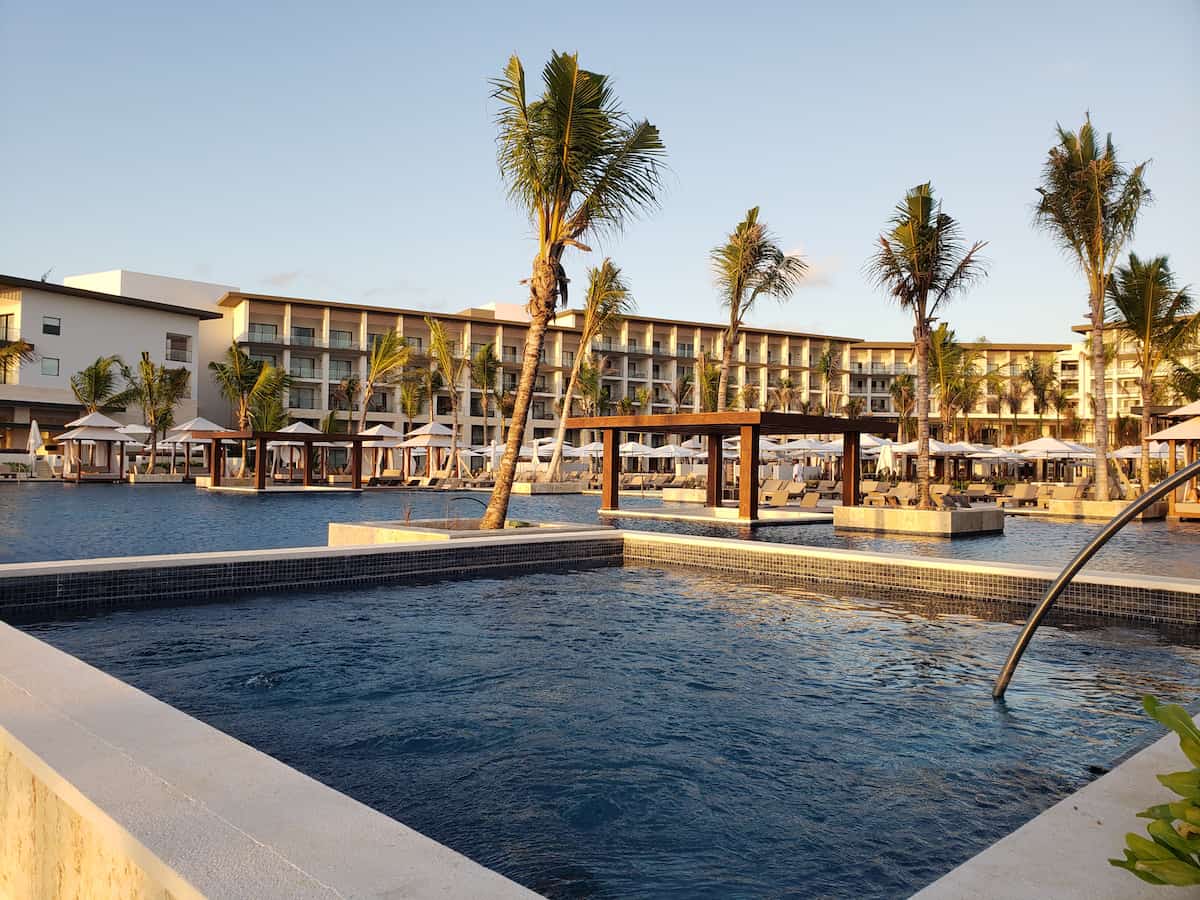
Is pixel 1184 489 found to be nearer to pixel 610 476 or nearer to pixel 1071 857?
pixel 610 476

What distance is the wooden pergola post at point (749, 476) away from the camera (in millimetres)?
18625

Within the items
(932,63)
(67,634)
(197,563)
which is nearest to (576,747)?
(67,634)

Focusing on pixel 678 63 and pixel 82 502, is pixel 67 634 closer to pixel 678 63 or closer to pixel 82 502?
pixel 678 63

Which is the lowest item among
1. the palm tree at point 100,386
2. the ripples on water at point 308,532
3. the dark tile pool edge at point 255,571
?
the ripples on water at point 308,532

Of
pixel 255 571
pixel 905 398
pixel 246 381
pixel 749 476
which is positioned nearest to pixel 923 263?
pixel 749 476

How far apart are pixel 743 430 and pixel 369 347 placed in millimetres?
47140

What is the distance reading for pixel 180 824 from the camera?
94.8 inches

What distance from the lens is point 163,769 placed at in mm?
2893

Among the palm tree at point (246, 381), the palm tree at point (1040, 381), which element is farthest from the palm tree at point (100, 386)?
the palm tree at point (1040, 381)

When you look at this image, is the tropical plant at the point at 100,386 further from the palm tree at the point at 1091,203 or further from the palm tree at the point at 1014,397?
the palm tree at the point at 1014,397

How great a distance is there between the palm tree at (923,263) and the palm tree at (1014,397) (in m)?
56.3

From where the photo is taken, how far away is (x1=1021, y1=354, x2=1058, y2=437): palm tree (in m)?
66.6

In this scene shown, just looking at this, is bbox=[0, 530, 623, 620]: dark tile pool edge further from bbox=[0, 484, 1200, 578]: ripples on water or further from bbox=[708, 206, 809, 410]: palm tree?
bbox=[708, 206, 809, 410]: palm tree

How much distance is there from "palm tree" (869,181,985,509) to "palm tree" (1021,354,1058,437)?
52.4 m
